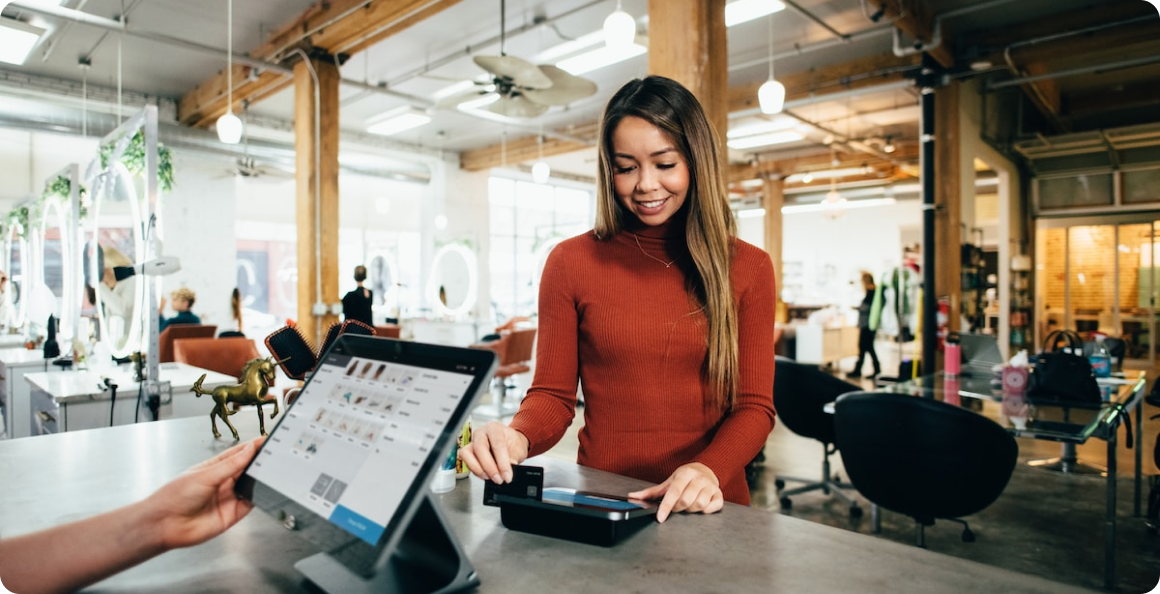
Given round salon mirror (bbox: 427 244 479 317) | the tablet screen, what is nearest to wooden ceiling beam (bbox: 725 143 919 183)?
round salon mirror (bbox: 427 244 479 317)

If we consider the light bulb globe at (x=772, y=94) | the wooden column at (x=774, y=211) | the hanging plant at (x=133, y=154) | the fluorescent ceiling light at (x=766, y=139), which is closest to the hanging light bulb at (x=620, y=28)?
the light bulb globe at (x=772, y=94)

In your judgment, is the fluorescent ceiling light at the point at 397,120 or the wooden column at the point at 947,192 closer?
the wooden column at the point at 947,192

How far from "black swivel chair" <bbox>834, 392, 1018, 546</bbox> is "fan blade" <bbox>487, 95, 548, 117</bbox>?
3312 mm

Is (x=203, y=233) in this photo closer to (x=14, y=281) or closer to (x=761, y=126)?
(x=14, y=281)

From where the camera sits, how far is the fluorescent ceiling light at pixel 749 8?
17.8 feet

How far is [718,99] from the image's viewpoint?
3375mm

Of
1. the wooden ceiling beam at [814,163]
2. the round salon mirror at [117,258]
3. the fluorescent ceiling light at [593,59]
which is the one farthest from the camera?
the wooden ceiling beam at [814,163]

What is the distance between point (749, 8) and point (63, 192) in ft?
18.3

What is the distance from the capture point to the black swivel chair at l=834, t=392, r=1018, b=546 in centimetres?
245

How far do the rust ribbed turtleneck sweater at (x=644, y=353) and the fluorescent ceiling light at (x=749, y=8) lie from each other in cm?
477

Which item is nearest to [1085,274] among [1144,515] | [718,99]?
[1144,515]

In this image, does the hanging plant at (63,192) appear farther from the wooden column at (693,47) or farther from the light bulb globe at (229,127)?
the wooden column at (693,47)

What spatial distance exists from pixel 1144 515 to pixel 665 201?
13.4 feet

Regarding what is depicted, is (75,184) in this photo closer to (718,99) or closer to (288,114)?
(718,99)
